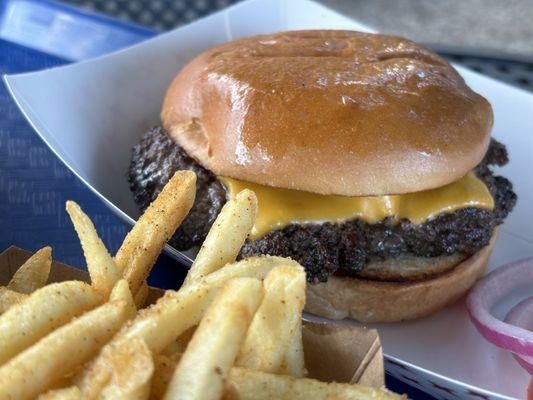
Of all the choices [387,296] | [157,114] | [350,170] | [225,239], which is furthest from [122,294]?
[157,114]

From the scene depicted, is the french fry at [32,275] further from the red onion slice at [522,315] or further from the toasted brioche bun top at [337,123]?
the red onion slice at [522,315]

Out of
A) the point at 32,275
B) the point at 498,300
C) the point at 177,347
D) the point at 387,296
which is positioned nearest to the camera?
the point at 177,347

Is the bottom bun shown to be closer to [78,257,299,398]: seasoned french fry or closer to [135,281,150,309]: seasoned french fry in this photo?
[135,281,150,309]: seasoned french fry

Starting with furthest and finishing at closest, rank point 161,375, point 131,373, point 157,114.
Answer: point 157,114 < point 161,375 < point 131,373

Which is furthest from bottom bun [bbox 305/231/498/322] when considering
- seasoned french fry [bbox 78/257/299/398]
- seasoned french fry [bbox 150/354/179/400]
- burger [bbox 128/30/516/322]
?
seasoned french fry [bbox 150/354/179/400]

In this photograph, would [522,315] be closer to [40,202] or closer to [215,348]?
[215,348]

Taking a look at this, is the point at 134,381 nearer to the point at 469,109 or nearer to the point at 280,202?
the point at 280,202

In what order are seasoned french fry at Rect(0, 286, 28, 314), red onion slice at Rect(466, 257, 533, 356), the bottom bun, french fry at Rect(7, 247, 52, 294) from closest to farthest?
1. seasoned french fry at Rect(0, 286, 28, 314)
2. french fry at Rect(7, 247, 52, 294)
3. red onion slice at Rect(466, 257, 533, 356)
4. the bottom bun
